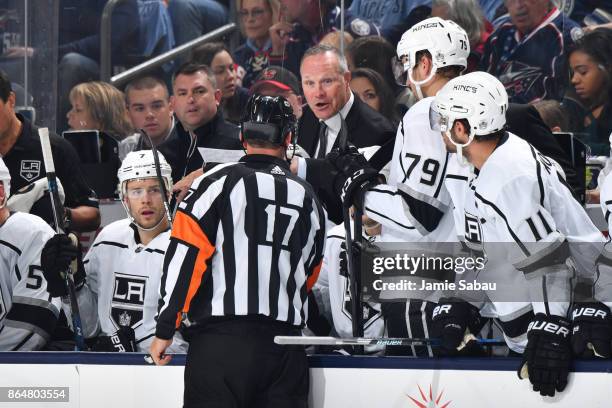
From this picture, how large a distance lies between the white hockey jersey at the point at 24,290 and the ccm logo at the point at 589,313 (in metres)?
1.83

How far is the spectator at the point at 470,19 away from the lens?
5238mm

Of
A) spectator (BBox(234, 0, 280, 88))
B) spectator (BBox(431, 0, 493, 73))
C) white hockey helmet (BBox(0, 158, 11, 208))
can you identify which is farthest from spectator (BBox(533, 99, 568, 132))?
white hockey helmet (BBox(0, 158, 11, 208))

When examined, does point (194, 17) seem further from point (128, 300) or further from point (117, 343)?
point (117, 343)

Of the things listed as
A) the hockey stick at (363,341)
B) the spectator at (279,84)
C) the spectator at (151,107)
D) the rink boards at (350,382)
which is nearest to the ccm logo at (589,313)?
the rink boards at (350,382)

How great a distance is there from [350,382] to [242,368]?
385 millimetres

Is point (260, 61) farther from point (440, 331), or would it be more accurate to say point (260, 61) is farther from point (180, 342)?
point (440, 331)

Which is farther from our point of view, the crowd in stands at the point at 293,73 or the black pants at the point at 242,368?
the crowd in stands at the point at 293,73

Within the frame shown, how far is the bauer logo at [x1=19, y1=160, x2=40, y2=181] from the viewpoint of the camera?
4.99 meters

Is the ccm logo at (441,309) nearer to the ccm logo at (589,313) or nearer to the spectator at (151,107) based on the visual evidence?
the ccm logo at (589,313)

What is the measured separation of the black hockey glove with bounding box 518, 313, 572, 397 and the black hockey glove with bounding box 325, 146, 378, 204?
68cm

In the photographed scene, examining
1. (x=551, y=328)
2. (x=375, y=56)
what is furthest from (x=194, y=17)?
(x=551, y=328)

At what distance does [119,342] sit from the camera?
14.2 ft

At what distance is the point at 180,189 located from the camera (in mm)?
4777

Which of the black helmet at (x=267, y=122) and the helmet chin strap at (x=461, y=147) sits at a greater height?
the black helmet at (x=267, y=122)
